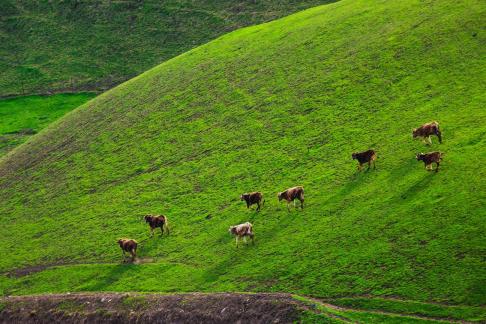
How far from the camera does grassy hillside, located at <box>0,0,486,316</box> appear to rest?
39312 millimetres

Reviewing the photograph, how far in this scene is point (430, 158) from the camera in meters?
44.1

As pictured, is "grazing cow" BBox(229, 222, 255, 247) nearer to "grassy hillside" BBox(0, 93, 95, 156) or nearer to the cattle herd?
the cattle herd

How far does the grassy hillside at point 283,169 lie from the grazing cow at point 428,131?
2.70ft

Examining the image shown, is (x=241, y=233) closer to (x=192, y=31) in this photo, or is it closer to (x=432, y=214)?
(x=432, y=214)

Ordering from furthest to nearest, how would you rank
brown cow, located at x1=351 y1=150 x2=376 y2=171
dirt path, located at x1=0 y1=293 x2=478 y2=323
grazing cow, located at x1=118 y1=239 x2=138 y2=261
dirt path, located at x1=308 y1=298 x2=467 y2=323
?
brown cow, located at x1=351 y1=150 x2=376 y2=171 → grazing cow, located at x1=118 y1=239 x2=138 y2=261 → dirt path, located at x1=0 y1=293 x2=478 y2=323 → dirt path, located at x1=308 y1=298 x2=467 y2=323

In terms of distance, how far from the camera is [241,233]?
44.2m

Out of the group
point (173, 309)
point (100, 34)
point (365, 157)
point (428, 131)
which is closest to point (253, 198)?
point (365, 157)

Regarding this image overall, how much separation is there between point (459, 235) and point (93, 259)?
26542 mm

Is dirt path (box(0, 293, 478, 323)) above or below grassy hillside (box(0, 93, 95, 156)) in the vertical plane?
below

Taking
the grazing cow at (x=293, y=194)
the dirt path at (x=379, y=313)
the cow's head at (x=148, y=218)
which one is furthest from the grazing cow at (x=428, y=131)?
the cow's head at (x=148, y=218)

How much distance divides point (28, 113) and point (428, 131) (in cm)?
7201

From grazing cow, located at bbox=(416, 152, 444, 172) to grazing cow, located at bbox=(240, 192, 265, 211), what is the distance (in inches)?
447

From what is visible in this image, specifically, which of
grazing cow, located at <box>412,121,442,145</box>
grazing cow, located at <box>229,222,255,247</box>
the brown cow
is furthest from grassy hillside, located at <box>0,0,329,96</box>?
grazing cow, located at <box>229,222,255,247</box>

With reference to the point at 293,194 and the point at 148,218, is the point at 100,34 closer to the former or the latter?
the point at 148,218
